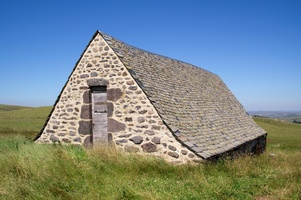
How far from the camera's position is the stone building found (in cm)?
884

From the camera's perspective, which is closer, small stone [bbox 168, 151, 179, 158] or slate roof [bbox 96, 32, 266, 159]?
small stone [bbox 168, 151, 179, 158]

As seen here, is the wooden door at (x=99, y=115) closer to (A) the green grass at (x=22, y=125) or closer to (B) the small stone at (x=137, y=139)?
(B) the small stone at (x=137, y=139)

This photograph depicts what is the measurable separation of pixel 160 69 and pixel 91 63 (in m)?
3.32

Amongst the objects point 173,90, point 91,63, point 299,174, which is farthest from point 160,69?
point 299,174

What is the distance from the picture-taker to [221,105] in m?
14.8

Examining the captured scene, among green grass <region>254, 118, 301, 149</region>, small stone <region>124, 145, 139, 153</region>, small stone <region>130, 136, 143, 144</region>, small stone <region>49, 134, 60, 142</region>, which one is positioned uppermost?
small stone <region>130, 136, 143, 144</region>

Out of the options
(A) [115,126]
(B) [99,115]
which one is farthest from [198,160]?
(B) [99,115]

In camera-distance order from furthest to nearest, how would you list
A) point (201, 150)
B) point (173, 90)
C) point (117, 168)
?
point (173, 90) < point (201, 150) < point (117, 168)

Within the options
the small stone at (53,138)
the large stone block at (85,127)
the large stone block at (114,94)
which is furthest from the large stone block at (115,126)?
the small stone at (53,138)

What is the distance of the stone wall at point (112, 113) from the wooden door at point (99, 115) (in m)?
0.19

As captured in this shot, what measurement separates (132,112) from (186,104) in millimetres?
2724

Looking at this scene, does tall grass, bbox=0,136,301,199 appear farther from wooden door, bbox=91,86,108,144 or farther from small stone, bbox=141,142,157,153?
wooden door, bbox=91,86,108,144

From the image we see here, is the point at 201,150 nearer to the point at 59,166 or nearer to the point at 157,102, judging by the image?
the point at 157,102

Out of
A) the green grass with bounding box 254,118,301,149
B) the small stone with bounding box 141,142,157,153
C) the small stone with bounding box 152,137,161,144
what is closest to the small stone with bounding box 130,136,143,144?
the small stone with bounding box 141,142,157,153
